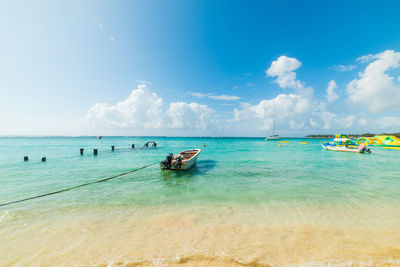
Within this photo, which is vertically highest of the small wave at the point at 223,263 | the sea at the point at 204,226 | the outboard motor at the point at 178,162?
the outboard motor at the point at 178,162

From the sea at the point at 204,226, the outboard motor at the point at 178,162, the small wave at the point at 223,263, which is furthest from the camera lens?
the outboard motor at the point at 178,162

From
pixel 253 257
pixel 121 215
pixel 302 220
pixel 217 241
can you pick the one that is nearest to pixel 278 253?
pixel 253 257

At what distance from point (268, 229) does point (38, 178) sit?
1757 centimetres

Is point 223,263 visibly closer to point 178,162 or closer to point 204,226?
point 204,226

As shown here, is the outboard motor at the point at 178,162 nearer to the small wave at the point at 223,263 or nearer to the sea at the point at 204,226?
the sea at the point at 204,226

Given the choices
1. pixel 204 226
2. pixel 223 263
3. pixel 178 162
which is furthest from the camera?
pixel 178 162

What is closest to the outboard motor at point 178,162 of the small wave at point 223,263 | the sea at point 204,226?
the sea at point 204,226

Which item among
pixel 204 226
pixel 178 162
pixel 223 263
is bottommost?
pixel 204 226

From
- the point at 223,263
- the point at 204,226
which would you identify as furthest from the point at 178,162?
the point at 223,263

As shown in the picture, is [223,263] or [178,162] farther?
[178,162]

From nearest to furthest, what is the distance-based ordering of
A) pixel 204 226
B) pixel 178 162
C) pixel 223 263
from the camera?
pixel 223 263 → pixel 204 226 → pixel 178 162

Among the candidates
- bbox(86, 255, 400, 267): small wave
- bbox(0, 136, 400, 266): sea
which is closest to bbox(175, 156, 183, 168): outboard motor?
bbox(0, 136, 400, 266): sea

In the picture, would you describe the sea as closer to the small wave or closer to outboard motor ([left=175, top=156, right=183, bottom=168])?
the small wave

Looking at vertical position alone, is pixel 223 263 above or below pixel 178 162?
below
